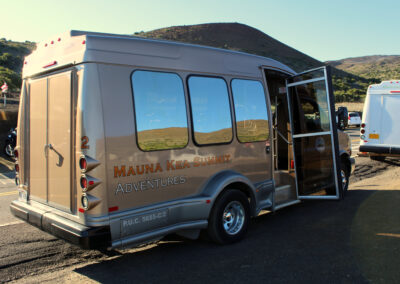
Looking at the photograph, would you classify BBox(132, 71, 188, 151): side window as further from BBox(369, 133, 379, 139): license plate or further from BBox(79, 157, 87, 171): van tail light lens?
BBox(369, 133, 379, 139): license plate

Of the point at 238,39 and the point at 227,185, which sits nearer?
the point at 227,185

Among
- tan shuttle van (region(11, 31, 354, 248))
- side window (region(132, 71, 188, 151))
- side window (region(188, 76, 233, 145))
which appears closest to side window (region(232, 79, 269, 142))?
tan shuttle van (region(11, 31, 354, 248))

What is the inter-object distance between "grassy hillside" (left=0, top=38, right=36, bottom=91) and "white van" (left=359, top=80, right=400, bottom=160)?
22.9 meters

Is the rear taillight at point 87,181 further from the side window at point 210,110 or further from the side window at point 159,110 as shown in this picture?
the side window at point 210,110

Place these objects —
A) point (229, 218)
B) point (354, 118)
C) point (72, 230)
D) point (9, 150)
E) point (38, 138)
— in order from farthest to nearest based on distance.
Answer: point (354, 118) < point (9, 150) < point (229, 218) < point (38, 138) < point (72, 230)

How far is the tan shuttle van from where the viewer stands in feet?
12.1

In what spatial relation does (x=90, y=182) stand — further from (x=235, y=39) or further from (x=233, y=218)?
(x=235, y=39)

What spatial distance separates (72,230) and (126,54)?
2010 millimetres

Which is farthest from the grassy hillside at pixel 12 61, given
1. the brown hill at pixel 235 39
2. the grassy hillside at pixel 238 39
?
the brown hill at pixel 235 39

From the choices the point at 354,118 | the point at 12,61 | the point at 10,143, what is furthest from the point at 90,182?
the point at 12,61

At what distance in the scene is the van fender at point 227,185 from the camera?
459 cm

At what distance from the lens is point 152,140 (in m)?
4.04

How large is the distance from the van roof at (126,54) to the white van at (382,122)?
744 cm

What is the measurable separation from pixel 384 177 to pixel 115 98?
869 centimetres
